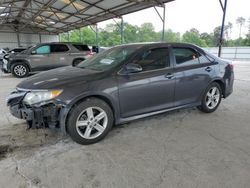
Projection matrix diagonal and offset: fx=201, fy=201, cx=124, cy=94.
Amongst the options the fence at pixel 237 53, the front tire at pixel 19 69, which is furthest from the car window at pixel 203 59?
the fence at pixel 237 53

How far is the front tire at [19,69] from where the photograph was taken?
902 centimetres

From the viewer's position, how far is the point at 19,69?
9070 millimetres

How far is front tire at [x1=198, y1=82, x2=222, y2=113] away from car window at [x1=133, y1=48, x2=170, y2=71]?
1.21m

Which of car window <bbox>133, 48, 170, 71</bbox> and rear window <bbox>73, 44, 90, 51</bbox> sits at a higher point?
rear window <bbox>73, 44, 90, 51</bbox>

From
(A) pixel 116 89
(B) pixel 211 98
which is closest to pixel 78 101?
(A) pixel 116 89

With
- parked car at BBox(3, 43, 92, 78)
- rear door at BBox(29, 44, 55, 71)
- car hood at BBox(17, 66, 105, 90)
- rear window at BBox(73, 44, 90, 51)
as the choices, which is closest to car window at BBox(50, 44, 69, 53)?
parked car at BBox(3, 43, 92, 78)

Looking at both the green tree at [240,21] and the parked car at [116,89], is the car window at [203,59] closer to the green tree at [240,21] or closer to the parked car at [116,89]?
the parked car at [116,89]

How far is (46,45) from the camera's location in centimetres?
919

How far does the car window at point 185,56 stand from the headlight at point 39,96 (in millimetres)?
2110

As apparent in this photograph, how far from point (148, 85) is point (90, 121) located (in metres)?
1.07

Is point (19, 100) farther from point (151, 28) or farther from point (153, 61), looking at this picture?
point (151, 28)

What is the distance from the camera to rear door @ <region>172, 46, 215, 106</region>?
139 inches

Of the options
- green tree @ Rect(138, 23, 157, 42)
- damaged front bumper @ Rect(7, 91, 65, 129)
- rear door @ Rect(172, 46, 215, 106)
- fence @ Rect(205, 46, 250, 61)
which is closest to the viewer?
damaged front bumper @ Rect(7, 91, 65, 129)

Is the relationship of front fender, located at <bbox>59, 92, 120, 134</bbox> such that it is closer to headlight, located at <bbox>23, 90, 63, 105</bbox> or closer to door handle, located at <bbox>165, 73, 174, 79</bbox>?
headlight, located at <bbox>23, 90, 63, 105</bbox>
